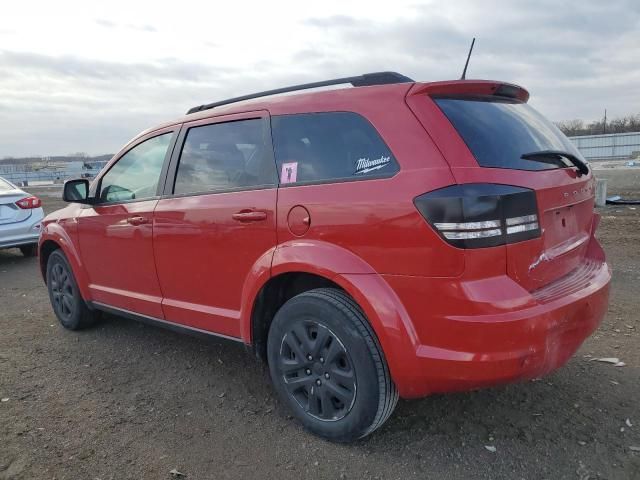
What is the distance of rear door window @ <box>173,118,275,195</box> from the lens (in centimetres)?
311

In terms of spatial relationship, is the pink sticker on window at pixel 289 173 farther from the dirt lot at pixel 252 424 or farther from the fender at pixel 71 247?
the fender at pixel 71 247

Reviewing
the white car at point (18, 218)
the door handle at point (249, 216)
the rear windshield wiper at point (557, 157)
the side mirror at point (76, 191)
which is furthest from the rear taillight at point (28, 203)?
the rear windshield wiper at point (557, 157)

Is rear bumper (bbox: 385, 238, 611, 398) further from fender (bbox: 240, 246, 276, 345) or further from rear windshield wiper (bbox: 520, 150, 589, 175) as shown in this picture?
fender (bbox: 240, 246, 276, 345)

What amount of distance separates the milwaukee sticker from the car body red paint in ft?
0.22

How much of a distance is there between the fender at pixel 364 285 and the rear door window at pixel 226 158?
0.49 m

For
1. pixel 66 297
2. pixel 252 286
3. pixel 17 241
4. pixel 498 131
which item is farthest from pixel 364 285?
pixel 17 241

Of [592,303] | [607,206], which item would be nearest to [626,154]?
[607,206]

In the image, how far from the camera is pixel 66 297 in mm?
4879

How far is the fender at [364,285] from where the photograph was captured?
7.91 feet

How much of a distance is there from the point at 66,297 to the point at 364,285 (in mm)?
3503

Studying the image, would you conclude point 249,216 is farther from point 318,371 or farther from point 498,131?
point 498,131

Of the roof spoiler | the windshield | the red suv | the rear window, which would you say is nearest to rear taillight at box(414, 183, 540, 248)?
the red suv

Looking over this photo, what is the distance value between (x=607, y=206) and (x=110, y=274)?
35.3 ft

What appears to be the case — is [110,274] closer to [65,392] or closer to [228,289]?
[65,392]
